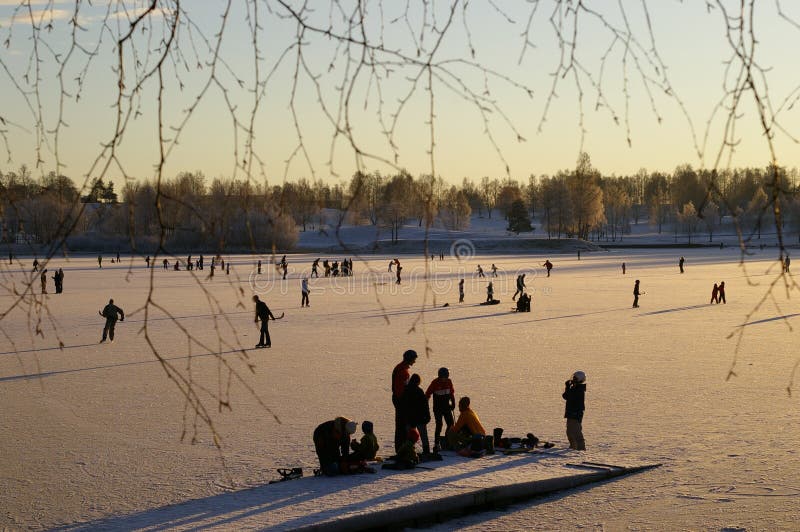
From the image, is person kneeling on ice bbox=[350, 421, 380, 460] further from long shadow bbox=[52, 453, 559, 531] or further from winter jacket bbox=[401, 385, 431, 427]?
winter jacket bbox=[401, 385, 431, 427]

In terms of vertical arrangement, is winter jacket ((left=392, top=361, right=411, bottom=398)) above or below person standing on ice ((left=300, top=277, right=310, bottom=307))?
above

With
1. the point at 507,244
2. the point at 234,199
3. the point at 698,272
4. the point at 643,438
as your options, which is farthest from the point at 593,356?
the point at 507,244

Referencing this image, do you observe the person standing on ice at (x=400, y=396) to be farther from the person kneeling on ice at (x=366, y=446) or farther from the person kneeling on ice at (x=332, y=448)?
the person kneeling on ice at (x=332, y=448)

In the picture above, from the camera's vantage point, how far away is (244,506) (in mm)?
8016

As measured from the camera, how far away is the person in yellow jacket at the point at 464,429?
10672 millimetres

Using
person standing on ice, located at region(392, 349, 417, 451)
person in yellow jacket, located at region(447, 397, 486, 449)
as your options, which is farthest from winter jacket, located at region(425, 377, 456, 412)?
person standing on ice, located at region(392, 349, 417, 451)

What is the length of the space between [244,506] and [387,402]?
569 cm

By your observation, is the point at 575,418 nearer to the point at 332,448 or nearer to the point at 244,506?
the point at 332,448

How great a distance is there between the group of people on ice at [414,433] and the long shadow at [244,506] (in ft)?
1.20

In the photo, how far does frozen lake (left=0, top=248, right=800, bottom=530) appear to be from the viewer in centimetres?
830

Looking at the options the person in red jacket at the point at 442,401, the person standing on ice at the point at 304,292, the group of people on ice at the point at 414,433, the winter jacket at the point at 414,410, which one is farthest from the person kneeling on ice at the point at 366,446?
the person standing on ice at the point at 304,292

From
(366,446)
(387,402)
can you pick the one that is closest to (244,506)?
(366,446)

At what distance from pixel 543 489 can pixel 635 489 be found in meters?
0.92

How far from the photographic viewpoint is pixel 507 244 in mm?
108625
